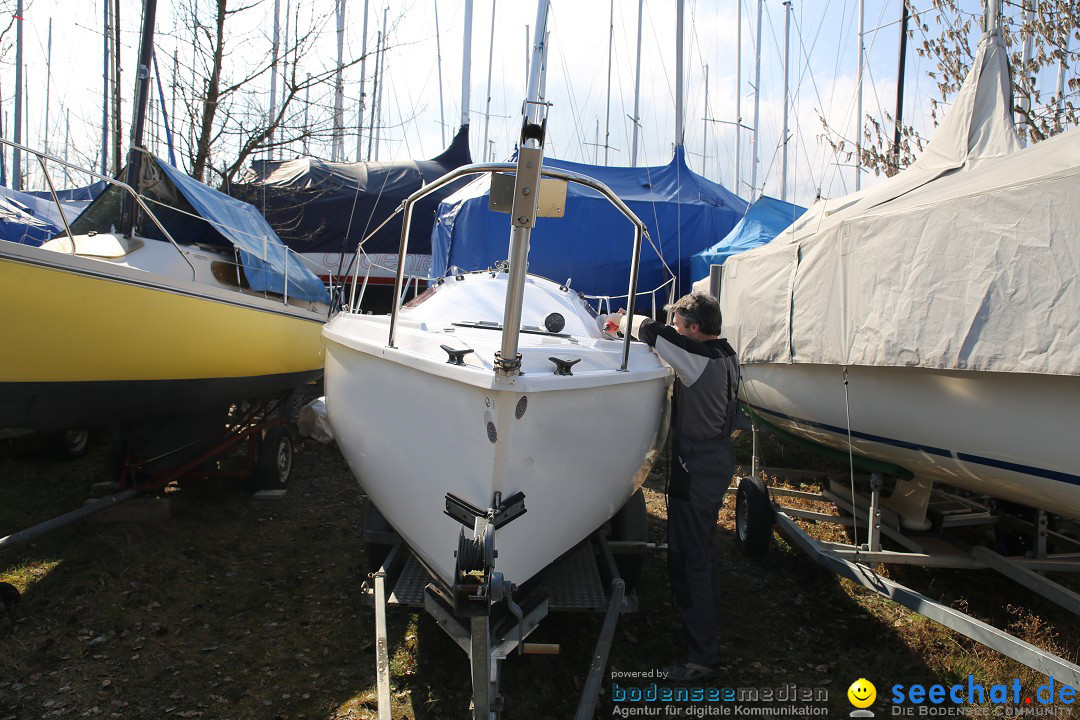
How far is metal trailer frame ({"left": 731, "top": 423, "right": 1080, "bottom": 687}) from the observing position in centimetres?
250

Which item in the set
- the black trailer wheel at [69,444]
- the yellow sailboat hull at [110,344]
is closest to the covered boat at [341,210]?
the black trailer wheel at [69,444]

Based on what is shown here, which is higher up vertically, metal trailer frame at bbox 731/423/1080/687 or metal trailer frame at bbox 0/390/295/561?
metal trailer frame at bbox 731/423/1080/687

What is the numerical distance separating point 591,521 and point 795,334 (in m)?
1.88

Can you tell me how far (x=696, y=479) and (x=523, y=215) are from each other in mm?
1503

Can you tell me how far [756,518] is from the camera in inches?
162

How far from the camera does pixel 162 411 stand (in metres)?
4.42

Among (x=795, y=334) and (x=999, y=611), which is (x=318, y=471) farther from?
(x=999, y=611)

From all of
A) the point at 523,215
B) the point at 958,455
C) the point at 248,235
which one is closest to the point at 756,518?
the point at 958,455

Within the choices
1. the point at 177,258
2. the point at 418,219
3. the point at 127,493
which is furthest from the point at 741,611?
the point at 418,219

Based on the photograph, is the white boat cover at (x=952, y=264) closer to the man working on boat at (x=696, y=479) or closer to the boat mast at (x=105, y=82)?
the man working on boat at (x=696, y=479)

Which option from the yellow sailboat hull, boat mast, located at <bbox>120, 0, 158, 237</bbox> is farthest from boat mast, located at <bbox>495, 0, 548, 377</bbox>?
boat mast, located at <bbox>120, 0, 158, 237</bbox>

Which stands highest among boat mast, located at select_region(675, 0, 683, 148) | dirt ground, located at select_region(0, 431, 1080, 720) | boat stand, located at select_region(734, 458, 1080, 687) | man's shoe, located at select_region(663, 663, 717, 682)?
boat mast, located at select_region(675, 0, 683, 148)

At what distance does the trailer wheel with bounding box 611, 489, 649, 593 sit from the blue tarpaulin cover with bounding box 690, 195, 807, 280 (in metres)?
4.58

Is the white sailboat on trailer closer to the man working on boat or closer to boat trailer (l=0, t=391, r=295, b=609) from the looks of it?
the man working on boat
